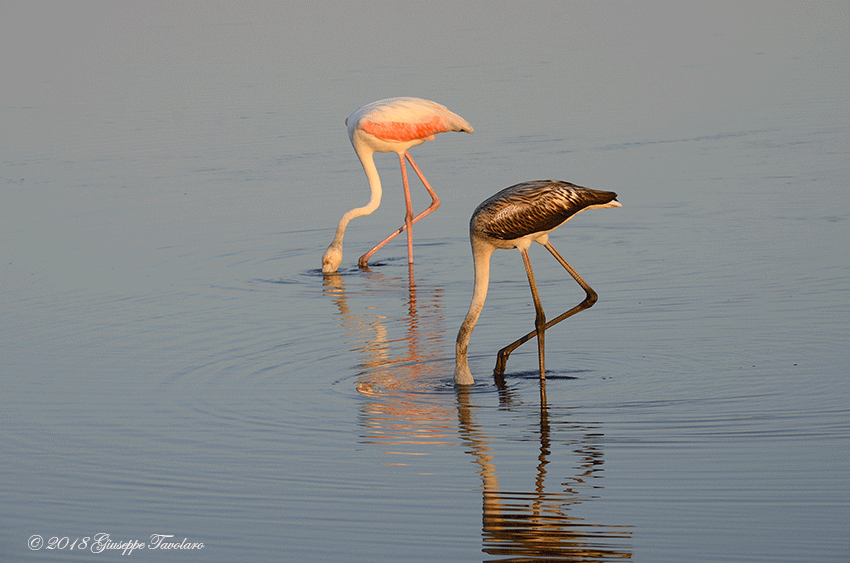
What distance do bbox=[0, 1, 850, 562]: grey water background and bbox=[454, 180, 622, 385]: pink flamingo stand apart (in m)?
0.24

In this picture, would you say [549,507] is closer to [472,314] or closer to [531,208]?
Result: [472,314]

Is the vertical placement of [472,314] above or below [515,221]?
below

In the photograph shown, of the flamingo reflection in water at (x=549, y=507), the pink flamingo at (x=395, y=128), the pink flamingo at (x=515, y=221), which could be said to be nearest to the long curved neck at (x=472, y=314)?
the pink flamingo at (x=515, y=221)

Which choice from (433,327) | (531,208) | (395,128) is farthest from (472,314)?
(395,128)

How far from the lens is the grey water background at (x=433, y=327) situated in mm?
5961

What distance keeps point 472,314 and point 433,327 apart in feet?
5.66

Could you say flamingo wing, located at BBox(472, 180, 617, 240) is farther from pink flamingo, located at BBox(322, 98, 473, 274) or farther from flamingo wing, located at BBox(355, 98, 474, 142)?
flamingo wing, located at BBox(355, 98, 474, 142)

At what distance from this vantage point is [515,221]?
316 inches

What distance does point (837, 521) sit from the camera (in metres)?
5.54

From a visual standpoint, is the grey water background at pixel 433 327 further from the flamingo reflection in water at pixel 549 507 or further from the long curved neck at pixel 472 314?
the long curved neck at pixel 472 314

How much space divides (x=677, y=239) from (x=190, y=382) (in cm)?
559

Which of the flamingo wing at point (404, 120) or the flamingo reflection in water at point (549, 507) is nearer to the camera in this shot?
the flamingo reflection in water at point (549, 507)

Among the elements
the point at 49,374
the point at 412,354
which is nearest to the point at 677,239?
the point at 412,354

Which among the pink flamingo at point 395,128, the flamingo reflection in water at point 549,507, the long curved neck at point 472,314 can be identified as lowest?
the flamingo reflection in water at point 549,507
